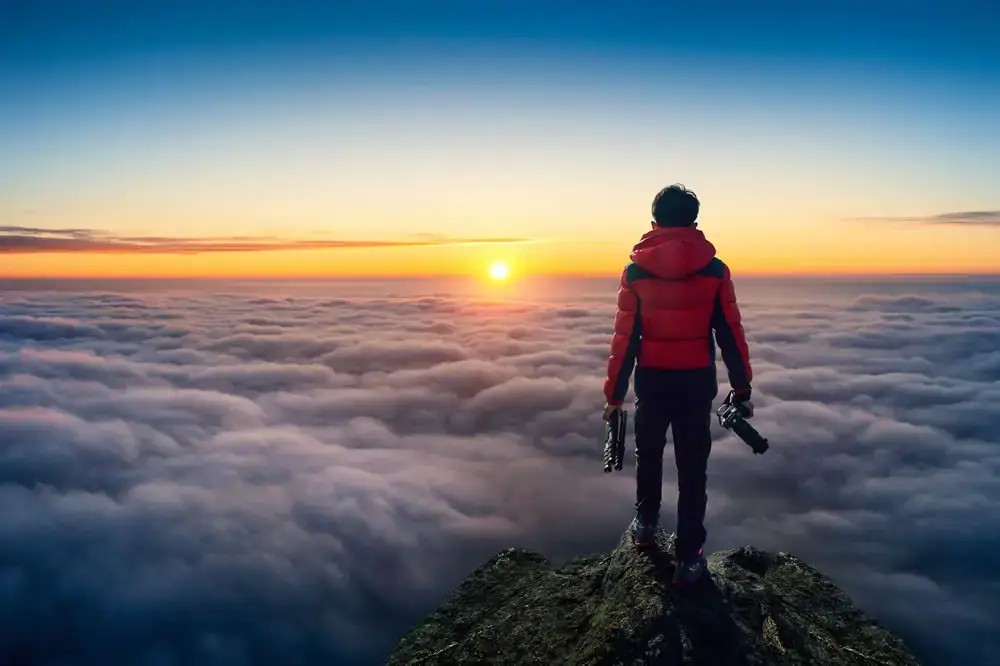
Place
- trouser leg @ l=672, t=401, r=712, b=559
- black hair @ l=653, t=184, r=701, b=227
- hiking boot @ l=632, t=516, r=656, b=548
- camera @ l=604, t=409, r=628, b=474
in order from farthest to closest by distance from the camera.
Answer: hiking boot @ l=632, t=516, r=656, b=548
camera @ l=604, t=409, r=628, b=474
trouser leg @ l=672, t=401, r=712, b=559
black hair @ l=653, t=184, r=701, b=227

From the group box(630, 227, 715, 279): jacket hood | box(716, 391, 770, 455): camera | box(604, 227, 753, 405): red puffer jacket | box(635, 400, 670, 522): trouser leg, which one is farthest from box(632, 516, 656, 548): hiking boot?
box(630, 227, 715, 279): jacket hood

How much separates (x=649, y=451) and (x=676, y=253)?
201 cm

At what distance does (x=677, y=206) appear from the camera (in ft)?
16.8

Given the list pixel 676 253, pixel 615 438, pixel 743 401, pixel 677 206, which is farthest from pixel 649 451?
pixel 677 206

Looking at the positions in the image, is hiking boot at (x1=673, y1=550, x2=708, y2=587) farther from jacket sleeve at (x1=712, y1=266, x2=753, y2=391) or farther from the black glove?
jacket sleeve at (x1=712, y1=266, x2=753, y2=391)

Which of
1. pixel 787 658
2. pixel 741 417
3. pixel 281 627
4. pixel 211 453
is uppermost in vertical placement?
pixel 741 417

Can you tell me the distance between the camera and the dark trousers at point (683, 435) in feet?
17.4

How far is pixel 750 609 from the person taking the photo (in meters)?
5.32

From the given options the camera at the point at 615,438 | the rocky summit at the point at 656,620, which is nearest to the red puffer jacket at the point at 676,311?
the camera at the point at 615,438

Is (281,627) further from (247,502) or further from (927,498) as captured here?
(927,498)

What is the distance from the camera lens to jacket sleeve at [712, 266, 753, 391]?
5.11 metres

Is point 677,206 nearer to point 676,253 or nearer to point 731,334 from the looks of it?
point 676,253

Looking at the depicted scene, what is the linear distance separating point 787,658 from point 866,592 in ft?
136

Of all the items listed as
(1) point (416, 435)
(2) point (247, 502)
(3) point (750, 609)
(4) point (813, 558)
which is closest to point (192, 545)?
(2) point (247, 502)
